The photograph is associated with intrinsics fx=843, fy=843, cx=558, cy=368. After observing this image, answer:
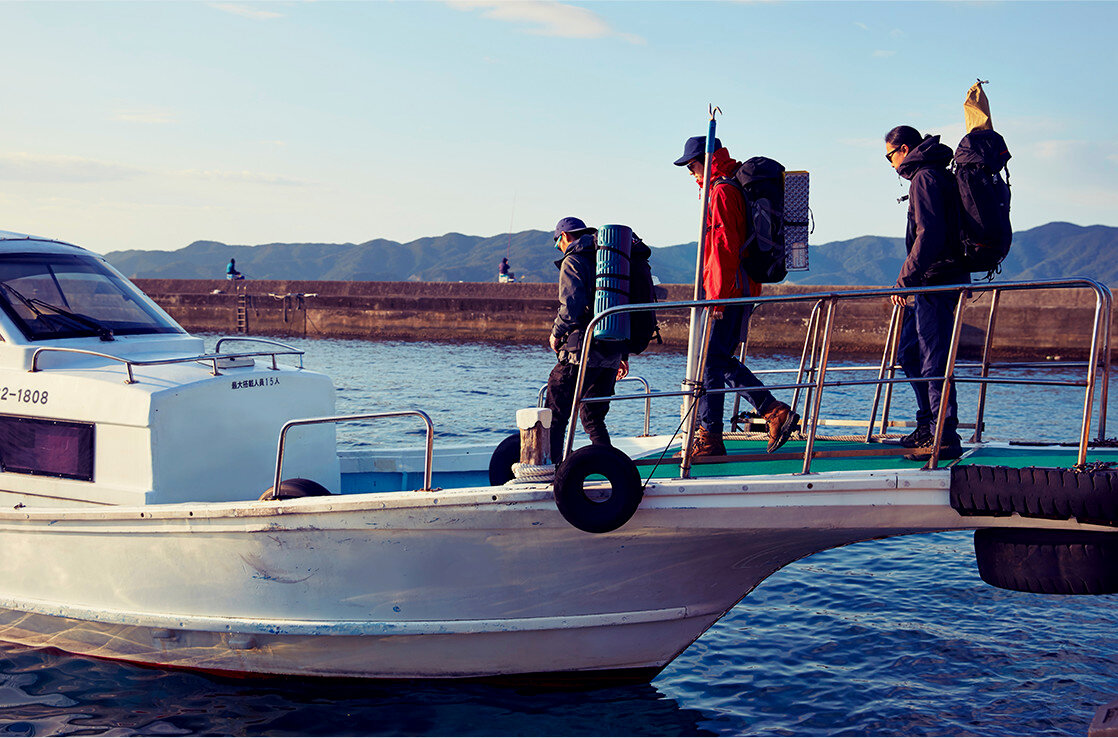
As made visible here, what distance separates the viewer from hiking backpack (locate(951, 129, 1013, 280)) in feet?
16.2

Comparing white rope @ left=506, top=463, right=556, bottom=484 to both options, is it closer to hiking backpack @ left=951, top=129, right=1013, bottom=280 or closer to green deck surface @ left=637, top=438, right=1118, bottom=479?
green deck surface @ left=637, top=438, right=1118, bottom=479

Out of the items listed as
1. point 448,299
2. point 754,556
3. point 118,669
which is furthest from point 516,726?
point 448,299

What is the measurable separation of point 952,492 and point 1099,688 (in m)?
2.81

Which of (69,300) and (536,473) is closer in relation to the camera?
(536,473)

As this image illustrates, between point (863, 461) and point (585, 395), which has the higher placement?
point (585, 395)

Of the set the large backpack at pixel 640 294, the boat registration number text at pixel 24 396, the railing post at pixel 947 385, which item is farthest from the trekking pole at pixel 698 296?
the boat registration number text at pixel 24 396

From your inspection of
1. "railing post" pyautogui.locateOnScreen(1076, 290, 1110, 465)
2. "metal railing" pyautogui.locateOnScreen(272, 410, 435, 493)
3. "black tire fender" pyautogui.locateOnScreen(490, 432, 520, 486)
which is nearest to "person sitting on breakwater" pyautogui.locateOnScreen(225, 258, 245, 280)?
"black tire fender" pyautogui.locateOnScreen(490, 432, 520, 486)

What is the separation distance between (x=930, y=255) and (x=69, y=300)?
6.03 m

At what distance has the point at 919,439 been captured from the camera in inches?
219

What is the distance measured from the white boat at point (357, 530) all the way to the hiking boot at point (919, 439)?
0.85 ft

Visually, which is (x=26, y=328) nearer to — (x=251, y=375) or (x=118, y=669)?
(x=251, y=375)

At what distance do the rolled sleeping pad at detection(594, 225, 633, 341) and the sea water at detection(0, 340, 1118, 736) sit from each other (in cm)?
241

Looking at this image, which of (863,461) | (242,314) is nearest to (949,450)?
(863,461)

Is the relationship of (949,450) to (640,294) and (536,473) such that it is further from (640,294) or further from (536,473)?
(536,473)
